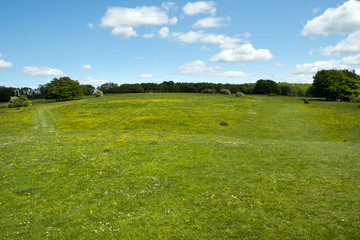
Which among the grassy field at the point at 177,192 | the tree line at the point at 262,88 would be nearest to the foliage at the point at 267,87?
the tree line at the point at 262,88

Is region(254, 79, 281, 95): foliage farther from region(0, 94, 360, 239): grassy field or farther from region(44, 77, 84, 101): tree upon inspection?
region(0, 94, 360, 239): grassy field

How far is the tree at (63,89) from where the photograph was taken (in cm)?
9881

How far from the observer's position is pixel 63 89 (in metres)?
99.3

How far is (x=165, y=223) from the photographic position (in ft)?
33.5

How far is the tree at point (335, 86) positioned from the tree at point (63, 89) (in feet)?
365

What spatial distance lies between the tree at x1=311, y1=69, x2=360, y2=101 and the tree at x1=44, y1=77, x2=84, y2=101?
111m

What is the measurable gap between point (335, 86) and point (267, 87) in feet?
174

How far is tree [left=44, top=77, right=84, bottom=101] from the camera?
98.8 metres

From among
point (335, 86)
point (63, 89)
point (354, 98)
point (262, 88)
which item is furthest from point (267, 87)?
point (63, 89)

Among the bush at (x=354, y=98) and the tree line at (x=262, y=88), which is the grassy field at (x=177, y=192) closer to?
the bush at (x=354, y=98)

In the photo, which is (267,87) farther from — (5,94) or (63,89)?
(5,94)

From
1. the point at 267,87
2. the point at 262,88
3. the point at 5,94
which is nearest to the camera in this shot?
the point at 267,87

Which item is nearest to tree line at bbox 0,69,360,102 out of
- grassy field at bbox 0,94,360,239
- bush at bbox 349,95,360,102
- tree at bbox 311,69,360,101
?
tree at bbox 311,69,360,101

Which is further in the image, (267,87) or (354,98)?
(267,87)
